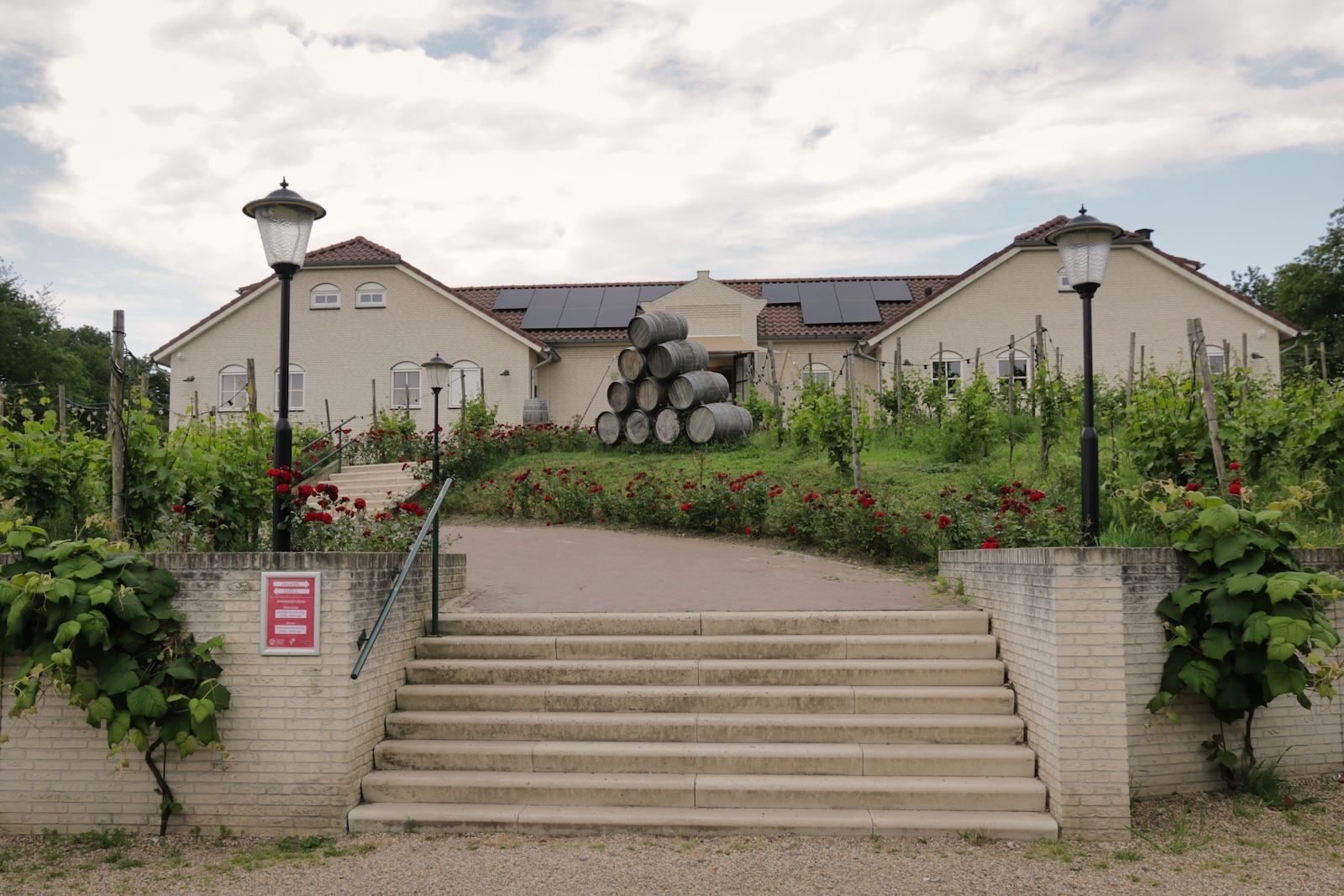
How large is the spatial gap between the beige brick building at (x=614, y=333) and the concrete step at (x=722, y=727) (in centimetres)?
1894

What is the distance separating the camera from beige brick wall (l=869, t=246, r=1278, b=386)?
2469 cm

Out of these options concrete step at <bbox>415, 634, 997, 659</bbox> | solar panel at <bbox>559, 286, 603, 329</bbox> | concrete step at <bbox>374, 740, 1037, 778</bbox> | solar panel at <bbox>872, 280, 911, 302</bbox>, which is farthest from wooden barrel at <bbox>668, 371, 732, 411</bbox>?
concrete step at <bbox>374, 740, 1037, 778</bbox>

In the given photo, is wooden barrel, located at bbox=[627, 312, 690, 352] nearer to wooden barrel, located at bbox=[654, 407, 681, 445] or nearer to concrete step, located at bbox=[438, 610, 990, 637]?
wooden barrel, located at bbox=[654, 407, 681, 445]

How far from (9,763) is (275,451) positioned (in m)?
2.46

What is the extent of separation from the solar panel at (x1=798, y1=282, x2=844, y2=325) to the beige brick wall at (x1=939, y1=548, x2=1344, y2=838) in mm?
22105

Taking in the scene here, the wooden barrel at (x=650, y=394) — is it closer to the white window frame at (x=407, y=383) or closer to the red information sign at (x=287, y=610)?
the white window frame at (x=407, y=383)

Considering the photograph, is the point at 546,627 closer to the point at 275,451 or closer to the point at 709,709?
the point at 709,709

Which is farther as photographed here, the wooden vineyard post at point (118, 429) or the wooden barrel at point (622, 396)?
the wooden barrel at point (622, 396)

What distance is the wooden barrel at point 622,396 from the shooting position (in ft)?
66.7

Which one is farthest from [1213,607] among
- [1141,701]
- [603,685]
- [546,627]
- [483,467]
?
[483,467]

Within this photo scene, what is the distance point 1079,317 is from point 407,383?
1935 cm

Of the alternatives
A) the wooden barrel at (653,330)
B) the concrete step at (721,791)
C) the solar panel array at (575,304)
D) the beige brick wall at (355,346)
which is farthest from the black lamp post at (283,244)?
the solar panel array at (575,304)

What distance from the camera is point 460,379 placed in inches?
1030

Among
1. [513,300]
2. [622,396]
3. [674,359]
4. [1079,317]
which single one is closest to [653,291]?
[513,300]
